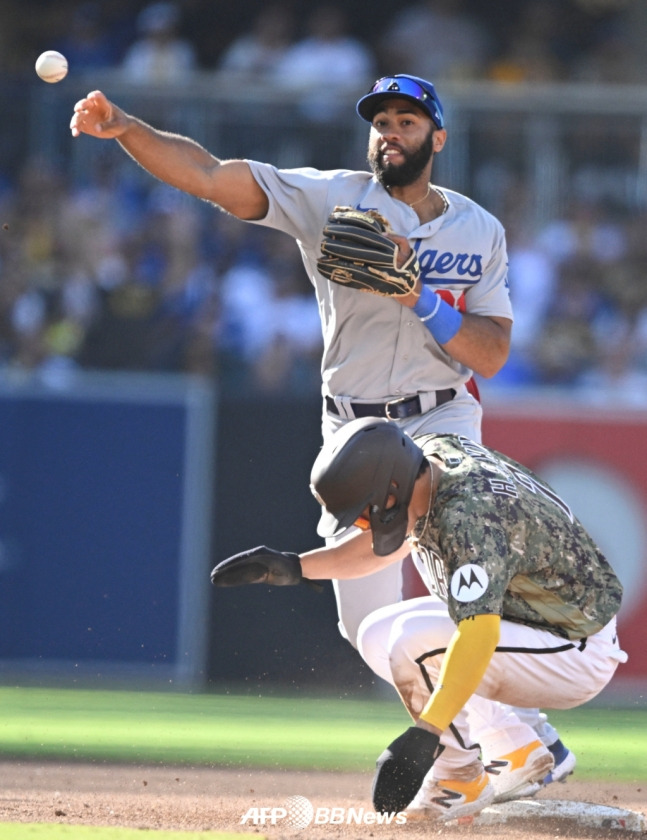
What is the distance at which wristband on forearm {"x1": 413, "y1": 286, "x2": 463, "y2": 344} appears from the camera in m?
4.93

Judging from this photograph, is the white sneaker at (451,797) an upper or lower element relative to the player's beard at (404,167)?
lower

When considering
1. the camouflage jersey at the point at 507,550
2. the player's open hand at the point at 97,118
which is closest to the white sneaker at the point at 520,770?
the camouflage jersey at the point at 507,550

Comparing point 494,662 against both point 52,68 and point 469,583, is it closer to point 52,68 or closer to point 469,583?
point 469,583

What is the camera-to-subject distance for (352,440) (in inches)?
161

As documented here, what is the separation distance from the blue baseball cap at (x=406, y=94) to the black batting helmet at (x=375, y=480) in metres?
1.59

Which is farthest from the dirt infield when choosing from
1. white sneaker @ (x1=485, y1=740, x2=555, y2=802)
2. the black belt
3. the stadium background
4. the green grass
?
the stadium background

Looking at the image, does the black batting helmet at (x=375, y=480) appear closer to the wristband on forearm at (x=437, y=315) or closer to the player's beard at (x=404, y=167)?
the wristband on forearm at (x=437, y=315)

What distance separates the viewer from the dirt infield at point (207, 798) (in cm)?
451

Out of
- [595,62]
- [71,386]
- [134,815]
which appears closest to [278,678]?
[71,386]

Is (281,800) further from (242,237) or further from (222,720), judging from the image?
(242,237)

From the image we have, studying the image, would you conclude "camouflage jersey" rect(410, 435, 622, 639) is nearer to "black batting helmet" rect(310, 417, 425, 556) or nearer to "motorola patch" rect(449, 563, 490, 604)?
"motorola patch" rect(449, 563, 490, 604)

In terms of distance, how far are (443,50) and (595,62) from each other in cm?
141

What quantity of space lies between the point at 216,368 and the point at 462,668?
6552 millimetres

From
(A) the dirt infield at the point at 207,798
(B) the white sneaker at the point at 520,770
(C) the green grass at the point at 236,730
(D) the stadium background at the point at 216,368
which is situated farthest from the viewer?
(D) the stadium background at the point at 216,368
